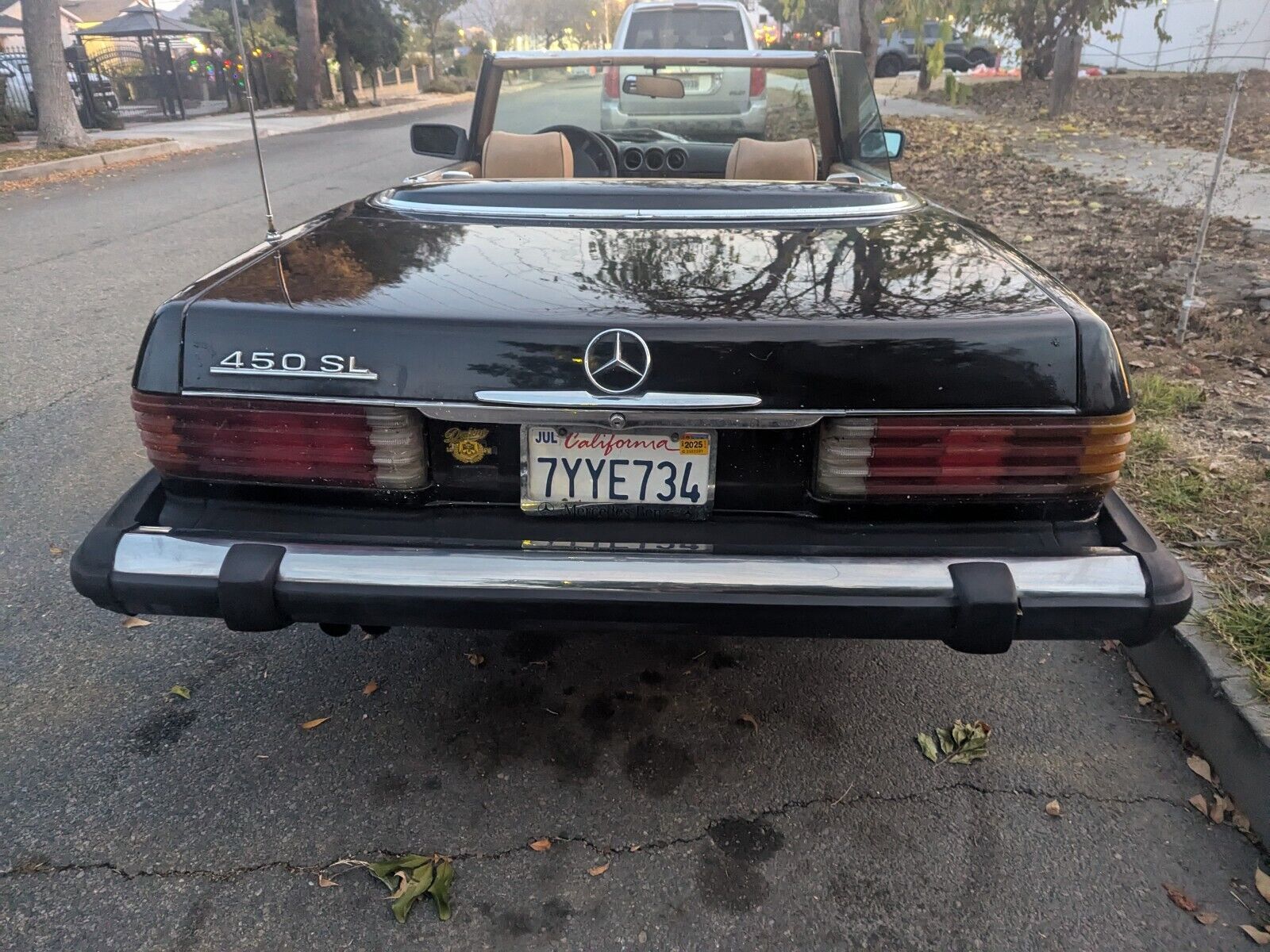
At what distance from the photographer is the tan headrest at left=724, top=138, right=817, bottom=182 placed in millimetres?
3271

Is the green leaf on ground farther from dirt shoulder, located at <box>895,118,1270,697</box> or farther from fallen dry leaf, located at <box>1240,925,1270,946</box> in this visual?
dirt shoulder, located at <box>895,118,1270,697</box>

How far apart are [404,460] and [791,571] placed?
84cm

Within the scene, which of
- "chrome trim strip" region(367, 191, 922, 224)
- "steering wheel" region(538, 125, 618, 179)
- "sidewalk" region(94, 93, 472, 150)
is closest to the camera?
"chrome trim strip" region(367, 191, 922, 224)

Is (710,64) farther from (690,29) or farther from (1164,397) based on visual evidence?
(690,29)

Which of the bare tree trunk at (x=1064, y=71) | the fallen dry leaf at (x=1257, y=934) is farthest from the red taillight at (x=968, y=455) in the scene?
the bare tree trunk at (x=1064, y=71)

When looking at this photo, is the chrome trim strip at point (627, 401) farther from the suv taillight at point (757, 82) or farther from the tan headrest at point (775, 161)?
the suv taillight at point (757, 82)

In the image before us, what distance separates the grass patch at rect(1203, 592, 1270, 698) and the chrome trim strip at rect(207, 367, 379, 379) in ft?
7.55

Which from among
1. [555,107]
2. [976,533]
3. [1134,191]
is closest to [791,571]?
[976,533]

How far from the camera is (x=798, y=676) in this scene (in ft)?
8.65

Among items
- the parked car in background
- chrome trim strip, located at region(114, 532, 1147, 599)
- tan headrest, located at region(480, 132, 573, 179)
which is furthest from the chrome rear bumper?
the parked car in background

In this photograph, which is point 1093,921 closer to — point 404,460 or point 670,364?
point 670,364

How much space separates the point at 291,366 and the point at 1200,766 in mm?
2386

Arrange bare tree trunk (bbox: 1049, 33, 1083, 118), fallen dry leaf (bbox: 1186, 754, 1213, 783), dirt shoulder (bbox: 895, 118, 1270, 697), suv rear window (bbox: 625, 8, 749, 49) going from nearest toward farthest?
fallen dry leaf (bbox: 1186, 754, 1213, 783)
dirt shoulder (bbox: 895, 118, 1270, 697)
suv rear window (bbox: 625, 8, 749, 49)
bare tree trunk (bbox: 1049, 33, 1083, 118)

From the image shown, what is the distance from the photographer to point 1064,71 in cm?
1449
